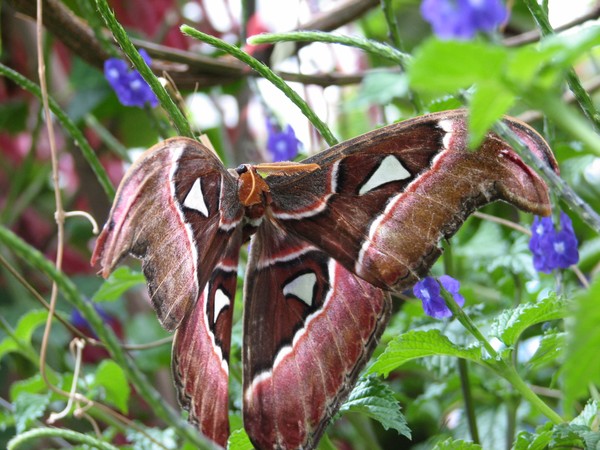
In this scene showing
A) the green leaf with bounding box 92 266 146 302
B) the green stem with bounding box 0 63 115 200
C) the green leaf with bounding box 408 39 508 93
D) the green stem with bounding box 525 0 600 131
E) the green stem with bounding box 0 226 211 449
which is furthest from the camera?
the green leaf with bounding box 92 266 146 302

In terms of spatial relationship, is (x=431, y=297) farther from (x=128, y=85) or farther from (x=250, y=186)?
(x=128, y=85)

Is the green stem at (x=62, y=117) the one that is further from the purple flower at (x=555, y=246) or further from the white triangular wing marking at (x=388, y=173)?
the purple flower at (x=555, y=246)

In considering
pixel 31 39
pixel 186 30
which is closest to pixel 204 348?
pixel 186 30

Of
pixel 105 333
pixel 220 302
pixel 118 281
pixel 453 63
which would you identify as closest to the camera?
pixel 453 63

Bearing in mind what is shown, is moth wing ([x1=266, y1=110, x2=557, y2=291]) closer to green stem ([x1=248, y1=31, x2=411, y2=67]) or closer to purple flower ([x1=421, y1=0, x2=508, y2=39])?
green stem ([x1=248, y1=31, x2=411, y2=67])

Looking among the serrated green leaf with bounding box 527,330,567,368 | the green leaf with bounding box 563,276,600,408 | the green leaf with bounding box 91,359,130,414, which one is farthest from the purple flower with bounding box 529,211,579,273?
the green leaf with bounding box 91,359,130,414

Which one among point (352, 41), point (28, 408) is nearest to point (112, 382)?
point (28, 408)

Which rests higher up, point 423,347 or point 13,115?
point 13,115

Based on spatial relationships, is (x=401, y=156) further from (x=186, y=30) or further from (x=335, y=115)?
(x=335, y=115)
